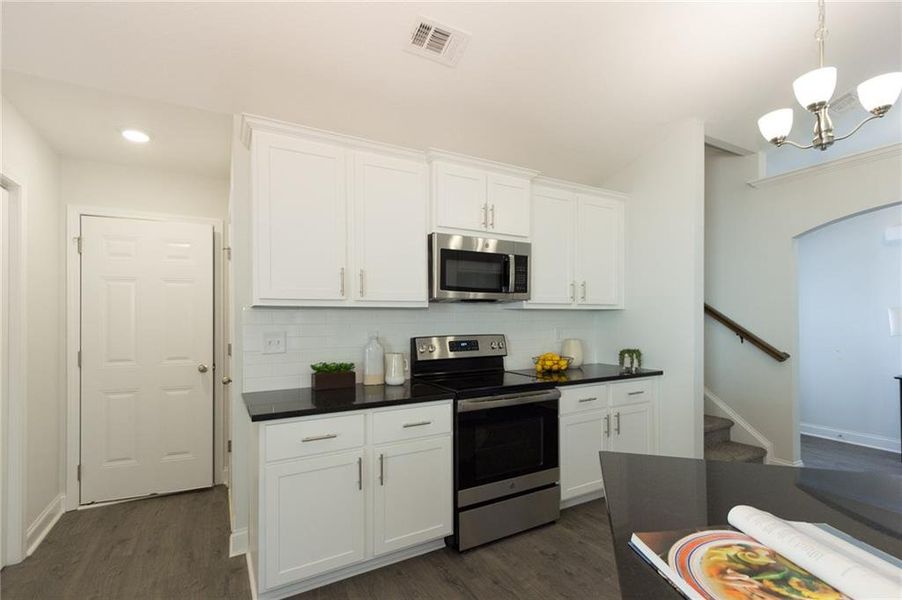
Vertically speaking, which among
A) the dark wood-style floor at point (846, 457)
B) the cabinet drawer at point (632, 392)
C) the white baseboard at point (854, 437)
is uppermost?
the cabinet drawer at point (632, 392)

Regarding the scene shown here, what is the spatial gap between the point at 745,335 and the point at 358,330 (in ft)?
11.4

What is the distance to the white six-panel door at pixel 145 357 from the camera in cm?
311

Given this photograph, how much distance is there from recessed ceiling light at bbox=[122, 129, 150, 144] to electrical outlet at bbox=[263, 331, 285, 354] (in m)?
1.49

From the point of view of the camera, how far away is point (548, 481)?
9.06 ft

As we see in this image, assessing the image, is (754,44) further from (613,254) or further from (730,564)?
(730,564)

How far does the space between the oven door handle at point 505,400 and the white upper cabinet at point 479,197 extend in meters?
1.07

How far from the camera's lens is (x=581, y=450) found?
2969mm

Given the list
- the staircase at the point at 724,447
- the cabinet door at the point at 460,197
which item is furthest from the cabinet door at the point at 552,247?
the staircase at the point at 724,447

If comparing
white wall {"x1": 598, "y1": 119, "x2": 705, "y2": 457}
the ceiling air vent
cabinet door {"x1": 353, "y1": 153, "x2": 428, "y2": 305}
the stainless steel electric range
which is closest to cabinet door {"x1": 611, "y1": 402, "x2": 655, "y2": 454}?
white wall {"x1": 598, "y1": 119, "x2": 705, "y2": 457}

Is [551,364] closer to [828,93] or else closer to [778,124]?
[778,124]

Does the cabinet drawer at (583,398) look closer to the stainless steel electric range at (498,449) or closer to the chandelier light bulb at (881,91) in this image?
the stainless steel electric range at (498,449)

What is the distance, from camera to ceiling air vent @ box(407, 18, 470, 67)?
225 cm

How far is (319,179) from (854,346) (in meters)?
5.66

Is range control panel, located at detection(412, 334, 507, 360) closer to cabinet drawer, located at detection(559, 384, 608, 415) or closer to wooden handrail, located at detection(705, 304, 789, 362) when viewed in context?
cabinet drawer, located at detection(559, 384, 608, 415)
